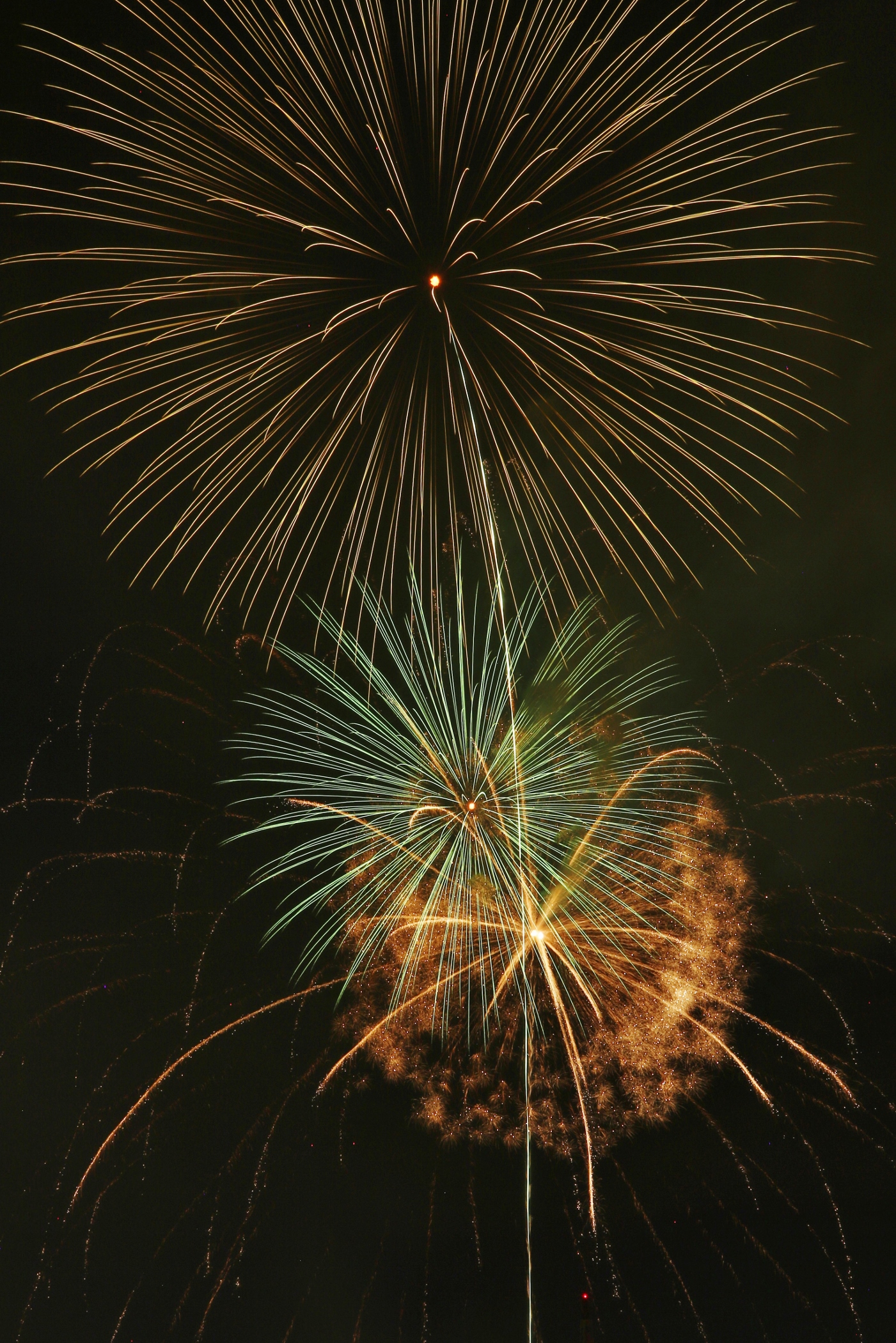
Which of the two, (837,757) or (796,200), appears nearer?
(796,200)

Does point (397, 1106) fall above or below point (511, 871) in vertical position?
below

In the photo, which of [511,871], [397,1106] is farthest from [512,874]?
[397,1106]

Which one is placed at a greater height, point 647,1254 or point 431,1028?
point 431,1028

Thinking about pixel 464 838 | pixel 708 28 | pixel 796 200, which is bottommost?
pixel 464 838

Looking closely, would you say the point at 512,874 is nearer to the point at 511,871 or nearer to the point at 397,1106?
the point at 511,871

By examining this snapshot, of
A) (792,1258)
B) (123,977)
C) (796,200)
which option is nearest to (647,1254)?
(792,1258)

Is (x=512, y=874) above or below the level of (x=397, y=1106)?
above

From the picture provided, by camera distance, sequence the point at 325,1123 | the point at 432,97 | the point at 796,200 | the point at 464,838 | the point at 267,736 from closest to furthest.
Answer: the point at 432,97, the point at 796,200, the point at 464,838, the point at 267,736, the point at 325,1123

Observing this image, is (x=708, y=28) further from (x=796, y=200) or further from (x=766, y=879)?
(x=766, y=879)
